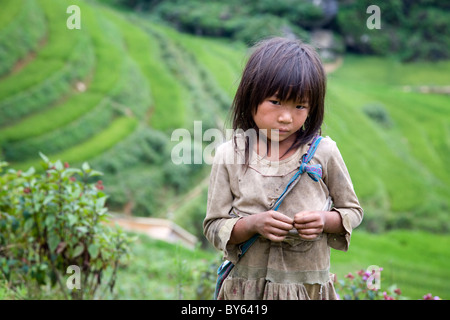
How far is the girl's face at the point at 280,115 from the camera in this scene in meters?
1.39

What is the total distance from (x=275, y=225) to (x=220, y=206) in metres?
0.22

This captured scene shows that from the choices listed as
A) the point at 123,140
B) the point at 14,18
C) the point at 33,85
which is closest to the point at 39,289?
the point at 123,140

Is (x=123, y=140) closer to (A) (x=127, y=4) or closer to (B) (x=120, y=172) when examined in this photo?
(B) (x=120, y=172)

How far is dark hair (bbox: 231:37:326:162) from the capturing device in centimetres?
138

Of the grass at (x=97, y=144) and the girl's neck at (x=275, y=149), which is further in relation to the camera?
the grass at (x=97, y=144)

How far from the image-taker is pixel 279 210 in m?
1.43

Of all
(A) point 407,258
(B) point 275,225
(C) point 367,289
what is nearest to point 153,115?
(A) point 407,258

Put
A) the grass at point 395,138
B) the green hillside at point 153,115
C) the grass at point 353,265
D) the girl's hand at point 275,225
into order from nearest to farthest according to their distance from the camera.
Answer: the girl's hand at point 275,225
the grass at point 353,265
the green hillside at point 153,115
the grass at point 395,138

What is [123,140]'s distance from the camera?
38.1ft

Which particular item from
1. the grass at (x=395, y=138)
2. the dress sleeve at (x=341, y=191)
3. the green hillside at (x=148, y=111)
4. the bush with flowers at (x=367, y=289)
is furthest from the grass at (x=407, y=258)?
the dress sleeve at (x=341, y=191)

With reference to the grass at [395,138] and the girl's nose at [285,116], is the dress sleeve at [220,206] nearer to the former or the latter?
the girl's nose at [285,116]

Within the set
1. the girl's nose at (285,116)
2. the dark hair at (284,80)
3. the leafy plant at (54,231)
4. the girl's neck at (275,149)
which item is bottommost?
the leafy plant at (54,231)

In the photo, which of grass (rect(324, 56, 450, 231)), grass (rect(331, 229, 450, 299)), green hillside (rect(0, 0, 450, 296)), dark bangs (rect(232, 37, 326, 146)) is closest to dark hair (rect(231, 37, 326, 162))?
dark bangs (rect(232, 37, 326, 146))

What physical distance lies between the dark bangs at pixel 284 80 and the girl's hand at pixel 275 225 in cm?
28
